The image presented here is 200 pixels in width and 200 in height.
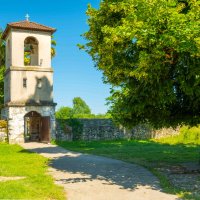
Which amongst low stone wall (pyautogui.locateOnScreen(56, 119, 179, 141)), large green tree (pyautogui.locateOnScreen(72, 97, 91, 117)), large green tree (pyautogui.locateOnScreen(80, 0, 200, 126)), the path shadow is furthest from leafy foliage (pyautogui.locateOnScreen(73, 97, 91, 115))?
large green tree (pyautogui.locateOnScreen(80, 0, 200, 126))

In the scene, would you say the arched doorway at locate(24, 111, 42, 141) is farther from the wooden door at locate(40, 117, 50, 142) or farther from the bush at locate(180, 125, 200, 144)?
the bush at locate(180, 125, 200, 144)

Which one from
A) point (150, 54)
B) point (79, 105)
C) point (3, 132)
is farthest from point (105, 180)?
point (79, 105)

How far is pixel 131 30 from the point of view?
1110 centimetres

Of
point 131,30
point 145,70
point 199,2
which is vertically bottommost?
point 145,70

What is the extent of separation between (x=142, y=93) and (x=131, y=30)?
9.41 ft

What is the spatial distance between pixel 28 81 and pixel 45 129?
169 inches

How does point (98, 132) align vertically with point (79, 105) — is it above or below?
below

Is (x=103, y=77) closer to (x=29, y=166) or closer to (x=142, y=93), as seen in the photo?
(x=142, y=93)

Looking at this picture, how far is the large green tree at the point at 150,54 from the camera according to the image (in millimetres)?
10875

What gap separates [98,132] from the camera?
115 ft

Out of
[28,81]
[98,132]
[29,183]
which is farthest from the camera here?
[98,132]

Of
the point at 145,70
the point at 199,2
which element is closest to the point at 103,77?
the point at 145,70

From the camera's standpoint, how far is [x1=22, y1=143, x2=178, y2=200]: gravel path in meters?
10.6

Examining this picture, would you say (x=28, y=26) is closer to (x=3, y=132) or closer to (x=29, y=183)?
(x=3, y=132)
